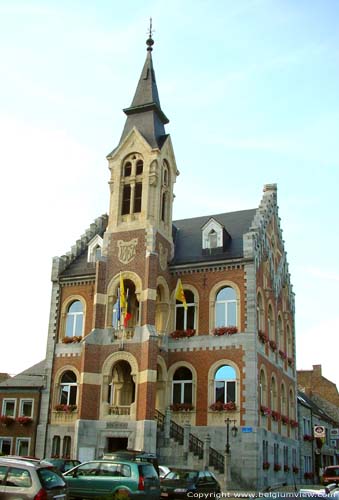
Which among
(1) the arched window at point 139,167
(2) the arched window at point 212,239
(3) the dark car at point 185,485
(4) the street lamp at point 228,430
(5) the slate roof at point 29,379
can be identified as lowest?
(3) the dark car at point 185,485

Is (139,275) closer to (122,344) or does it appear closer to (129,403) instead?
(122,344)

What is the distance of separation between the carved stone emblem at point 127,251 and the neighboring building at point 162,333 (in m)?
0.07

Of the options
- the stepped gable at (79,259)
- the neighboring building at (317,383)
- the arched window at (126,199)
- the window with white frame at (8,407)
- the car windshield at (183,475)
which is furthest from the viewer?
the neighboring building at (317,383)

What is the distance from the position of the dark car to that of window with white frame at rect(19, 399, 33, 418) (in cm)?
1870

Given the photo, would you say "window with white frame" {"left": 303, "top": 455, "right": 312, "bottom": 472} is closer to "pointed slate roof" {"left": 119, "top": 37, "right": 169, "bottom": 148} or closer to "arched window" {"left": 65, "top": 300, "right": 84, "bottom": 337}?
"arched window" {"left": 65, "top": 300, "right": 84, "bottom": 337}

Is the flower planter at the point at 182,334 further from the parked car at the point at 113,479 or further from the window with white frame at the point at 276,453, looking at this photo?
the parked car at the point at 113,479

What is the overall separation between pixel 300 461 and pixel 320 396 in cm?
3129

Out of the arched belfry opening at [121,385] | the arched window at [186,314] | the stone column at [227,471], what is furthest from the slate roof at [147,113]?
the stone column at [227,471]

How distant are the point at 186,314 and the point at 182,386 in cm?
446

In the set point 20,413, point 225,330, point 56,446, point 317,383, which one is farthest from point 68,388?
point 317,383

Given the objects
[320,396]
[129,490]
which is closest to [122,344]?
[129,490]

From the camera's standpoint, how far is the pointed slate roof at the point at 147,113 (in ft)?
133

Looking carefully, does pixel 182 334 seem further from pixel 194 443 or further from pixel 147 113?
pixel 147 113

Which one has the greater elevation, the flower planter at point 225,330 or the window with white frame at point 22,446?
the flower planter at point 225,330
